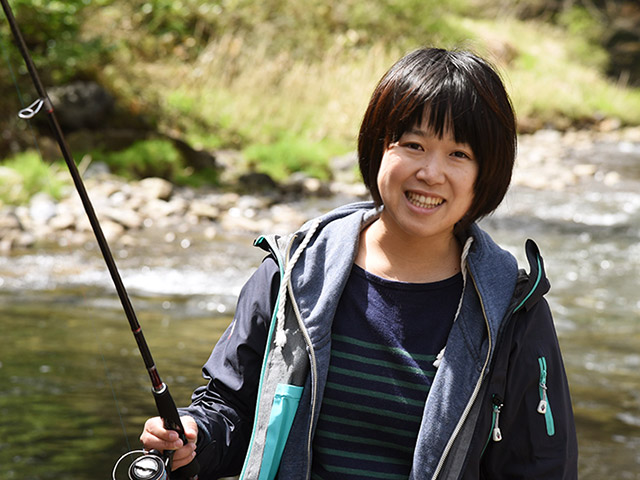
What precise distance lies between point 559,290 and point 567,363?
1759 millimetres

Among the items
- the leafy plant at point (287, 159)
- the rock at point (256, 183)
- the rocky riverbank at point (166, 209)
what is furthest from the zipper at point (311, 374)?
the leafy plant at point (287, 159)

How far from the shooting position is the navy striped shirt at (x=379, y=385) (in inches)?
67.7

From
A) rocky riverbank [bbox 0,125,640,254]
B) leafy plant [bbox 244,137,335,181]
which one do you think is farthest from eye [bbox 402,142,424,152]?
leafy plant [bbox 244,137,335,181]

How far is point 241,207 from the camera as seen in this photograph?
9.03 metres

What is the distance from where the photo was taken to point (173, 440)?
1.69 metres

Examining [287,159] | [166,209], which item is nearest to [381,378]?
[166,209]

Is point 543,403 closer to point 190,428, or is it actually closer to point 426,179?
point 426,179

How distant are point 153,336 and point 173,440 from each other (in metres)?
3.86

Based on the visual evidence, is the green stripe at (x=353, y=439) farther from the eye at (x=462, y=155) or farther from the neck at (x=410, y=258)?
the eye at (x=462, y=155)

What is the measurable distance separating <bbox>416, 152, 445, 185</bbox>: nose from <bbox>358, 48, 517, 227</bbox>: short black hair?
50 mm

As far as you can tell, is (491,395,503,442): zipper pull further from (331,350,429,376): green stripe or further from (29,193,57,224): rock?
(29,193,57,224): rock

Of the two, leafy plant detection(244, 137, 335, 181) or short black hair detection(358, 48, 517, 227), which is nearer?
short black hair detection(358, 48, 517, 227)

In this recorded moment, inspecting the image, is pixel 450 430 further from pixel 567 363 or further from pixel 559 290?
pixel 559 290

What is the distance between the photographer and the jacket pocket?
169cm
